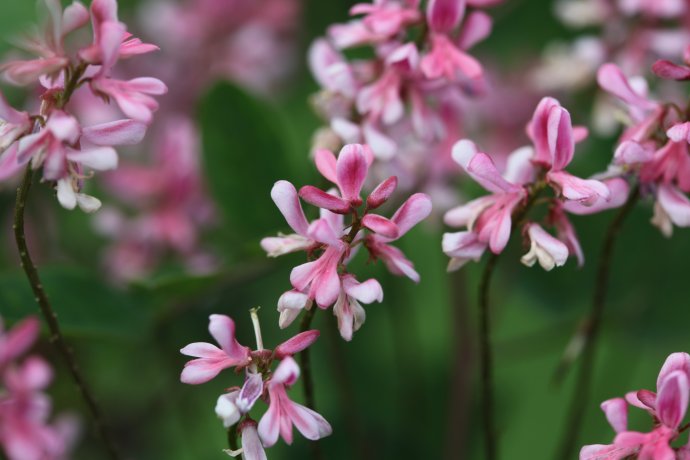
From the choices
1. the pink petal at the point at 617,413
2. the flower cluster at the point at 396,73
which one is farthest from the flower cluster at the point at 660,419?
the flower cluster at the point at 396,73

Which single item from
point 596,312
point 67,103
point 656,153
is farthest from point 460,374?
point 67,103

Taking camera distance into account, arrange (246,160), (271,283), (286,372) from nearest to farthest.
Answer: (286,372) < (246,160) < (271,283)

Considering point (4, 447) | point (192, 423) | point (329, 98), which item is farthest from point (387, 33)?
point (192, 423)

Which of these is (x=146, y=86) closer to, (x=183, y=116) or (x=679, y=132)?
(x=679, y=132)

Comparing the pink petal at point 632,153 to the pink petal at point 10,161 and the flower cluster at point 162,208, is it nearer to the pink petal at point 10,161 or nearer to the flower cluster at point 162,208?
the pink petal at point 10,161

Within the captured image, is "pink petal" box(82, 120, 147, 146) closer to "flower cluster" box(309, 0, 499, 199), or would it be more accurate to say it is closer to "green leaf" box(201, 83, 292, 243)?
"flower cluster" box(309, 0, 499, 199)

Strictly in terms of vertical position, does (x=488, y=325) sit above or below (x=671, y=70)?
below
